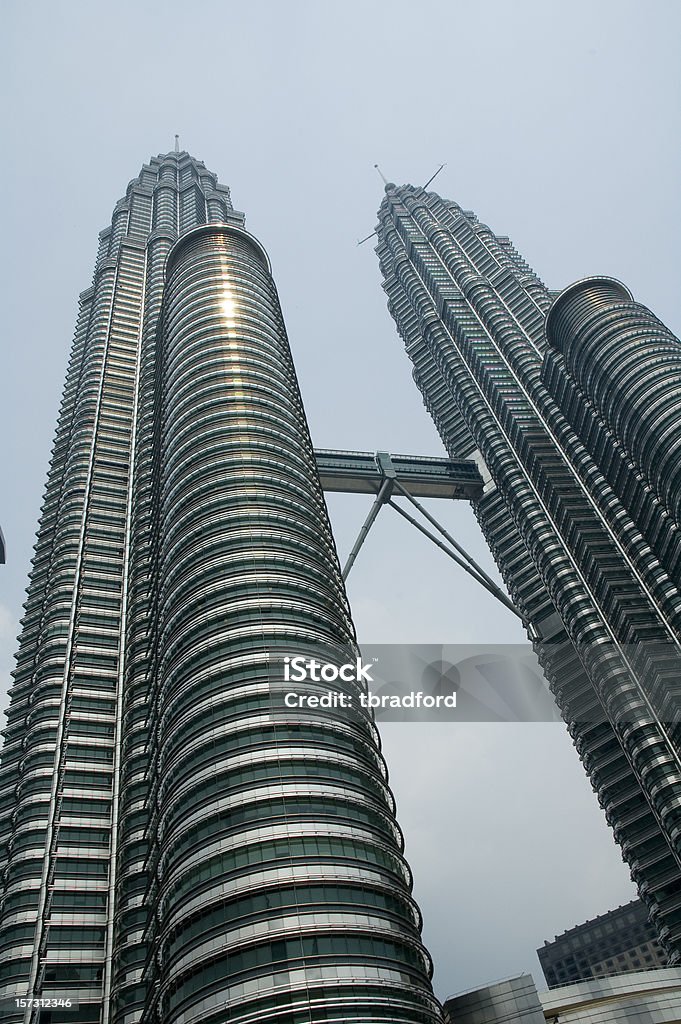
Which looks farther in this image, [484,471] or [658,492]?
[484,471]

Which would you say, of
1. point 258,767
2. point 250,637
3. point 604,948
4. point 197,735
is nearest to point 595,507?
point 250,637

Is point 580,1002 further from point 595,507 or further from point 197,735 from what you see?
point 595,507

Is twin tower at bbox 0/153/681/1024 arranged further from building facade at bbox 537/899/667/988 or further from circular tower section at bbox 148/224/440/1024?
building facade at bbox 537/899/667/988

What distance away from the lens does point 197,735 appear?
6253cm

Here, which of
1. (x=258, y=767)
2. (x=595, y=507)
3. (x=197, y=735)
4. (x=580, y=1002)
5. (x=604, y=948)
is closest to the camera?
(x=258, y=767)

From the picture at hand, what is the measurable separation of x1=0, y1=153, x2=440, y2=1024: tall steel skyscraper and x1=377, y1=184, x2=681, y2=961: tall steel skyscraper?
42.0m

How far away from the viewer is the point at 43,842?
75.6 metres

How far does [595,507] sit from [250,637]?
7001cm

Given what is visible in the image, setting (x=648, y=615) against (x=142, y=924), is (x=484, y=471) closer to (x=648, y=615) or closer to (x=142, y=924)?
(x=648, y=615)

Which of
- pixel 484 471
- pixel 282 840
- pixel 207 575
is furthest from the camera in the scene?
pixel 484 471

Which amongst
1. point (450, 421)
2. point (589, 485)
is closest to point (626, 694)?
point (589, 485)

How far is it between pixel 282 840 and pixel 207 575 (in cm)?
2604

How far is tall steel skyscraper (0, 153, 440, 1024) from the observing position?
50.9 metres

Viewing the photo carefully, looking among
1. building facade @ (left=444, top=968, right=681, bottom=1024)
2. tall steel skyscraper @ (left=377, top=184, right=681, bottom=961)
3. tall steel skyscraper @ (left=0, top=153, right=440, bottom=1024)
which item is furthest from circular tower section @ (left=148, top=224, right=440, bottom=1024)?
tall steel skyscraper @ (left=377, top=184, right=681, bottom=961)
